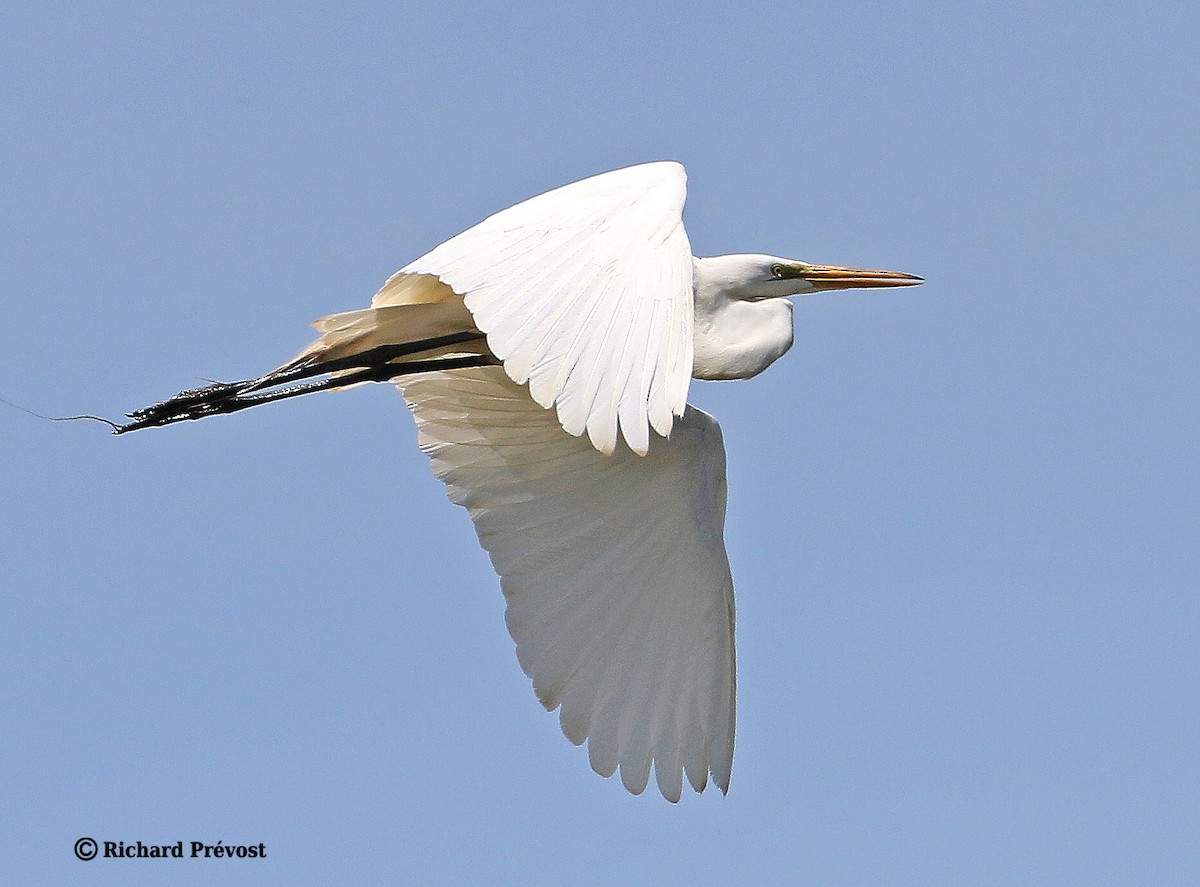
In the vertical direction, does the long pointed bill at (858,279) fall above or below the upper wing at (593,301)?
above

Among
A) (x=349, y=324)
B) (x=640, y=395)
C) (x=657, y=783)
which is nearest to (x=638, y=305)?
(x=640, y=395)

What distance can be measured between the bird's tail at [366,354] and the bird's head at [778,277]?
3.36 ft

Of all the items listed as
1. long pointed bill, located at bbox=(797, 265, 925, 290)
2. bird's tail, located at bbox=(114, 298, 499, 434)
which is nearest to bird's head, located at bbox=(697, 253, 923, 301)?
long pointed bill, located at bbox=(797, 265, 925, 290)

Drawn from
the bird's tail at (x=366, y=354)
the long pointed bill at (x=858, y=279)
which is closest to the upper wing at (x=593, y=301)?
the bird's tail at (x=366, y=354)

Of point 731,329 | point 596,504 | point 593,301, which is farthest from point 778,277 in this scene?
point 593,301

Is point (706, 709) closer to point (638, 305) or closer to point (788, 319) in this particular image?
point (788, 319)

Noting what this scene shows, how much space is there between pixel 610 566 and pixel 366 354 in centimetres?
133

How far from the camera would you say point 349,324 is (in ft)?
23.1

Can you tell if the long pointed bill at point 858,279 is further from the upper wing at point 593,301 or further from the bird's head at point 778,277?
the upper wing at point 593,301

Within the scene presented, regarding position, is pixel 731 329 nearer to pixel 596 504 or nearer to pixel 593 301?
pixel 596 504

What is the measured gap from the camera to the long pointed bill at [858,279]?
782 cm

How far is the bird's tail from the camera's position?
7020 millimetres

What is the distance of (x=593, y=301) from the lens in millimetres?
5199

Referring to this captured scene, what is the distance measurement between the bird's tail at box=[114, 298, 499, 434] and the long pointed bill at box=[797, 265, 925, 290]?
1.62 m
